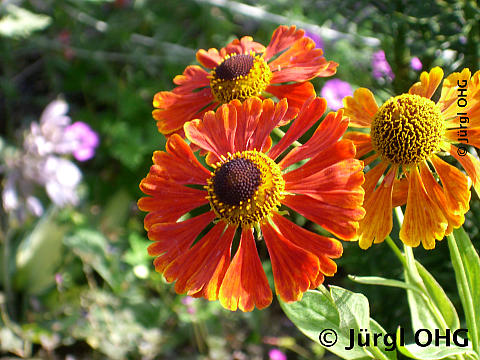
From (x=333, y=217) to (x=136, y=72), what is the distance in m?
2.12

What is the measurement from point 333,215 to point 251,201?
0.14 meters

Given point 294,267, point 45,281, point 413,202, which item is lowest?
point 45,281

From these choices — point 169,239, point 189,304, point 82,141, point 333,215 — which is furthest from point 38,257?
point 333,215

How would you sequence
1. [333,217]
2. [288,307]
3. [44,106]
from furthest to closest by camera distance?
[44,106] < [288,307] < [333,217]

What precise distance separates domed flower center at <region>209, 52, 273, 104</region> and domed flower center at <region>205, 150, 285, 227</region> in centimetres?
18

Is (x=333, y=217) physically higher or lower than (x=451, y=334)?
higher

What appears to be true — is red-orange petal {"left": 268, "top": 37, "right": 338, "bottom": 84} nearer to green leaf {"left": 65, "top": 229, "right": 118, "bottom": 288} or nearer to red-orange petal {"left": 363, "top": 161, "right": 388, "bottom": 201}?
red-orange petal {"left": 363, "top": 161, "right": 388, "bottom": 201}

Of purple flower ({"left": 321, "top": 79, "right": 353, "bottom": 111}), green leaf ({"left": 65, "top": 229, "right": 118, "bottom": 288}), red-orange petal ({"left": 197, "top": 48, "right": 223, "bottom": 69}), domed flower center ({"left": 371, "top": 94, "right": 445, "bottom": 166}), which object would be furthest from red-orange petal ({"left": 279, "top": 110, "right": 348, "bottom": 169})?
green leaf ({"left": 65, "top": 229, "right": 118, "bottom": 288})

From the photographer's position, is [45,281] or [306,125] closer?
Answer: [306,125]

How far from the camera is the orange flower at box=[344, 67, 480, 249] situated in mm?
718

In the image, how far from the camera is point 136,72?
2613mm

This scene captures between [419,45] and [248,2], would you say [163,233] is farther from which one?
[248,2]

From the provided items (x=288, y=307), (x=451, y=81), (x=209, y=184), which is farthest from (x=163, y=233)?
(x=451, y=81)

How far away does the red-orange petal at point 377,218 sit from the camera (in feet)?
2.38
